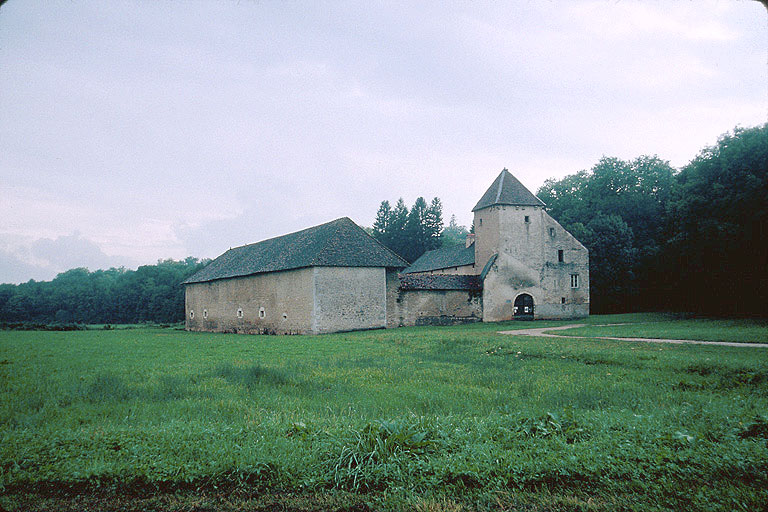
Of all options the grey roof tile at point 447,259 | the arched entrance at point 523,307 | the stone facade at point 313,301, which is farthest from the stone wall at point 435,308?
the grey roof tile at point 447,259

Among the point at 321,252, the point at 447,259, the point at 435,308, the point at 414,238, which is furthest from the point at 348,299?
the point at 414,238

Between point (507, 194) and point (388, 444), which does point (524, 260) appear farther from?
point (388, 444)

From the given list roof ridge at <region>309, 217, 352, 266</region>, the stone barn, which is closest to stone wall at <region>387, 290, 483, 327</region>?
the stone barn

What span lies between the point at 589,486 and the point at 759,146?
32611 millimetres

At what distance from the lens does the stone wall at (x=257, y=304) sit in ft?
101

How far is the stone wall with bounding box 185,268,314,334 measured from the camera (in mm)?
30747

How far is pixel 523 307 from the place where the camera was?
37844 millimetres

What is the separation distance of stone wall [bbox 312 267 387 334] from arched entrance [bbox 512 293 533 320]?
11.5m

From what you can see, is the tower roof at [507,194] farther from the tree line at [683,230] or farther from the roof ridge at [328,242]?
the roof ridge at [328,242]

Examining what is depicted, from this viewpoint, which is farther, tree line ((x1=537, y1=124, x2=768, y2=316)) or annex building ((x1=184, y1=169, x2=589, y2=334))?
annex building ((x1=184, y1=169, x2=589, y2=334))

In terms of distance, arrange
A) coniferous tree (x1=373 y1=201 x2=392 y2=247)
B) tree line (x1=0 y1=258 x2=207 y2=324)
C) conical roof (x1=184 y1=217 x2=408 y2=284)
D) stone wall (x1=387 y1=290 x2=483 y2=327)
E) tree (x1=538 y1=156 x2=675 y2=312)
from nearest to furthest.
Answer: conical roof (x1=184 y1=217 x2=408 y2=284)
stone wall (x1=387 y1=290 x2=483 y2=327)
tree (x1=538 y1=156 x2=675 y2=312)
tree line (x1=0 y1=258 x2=207 y2=324)
coniferous tree (x1=373 y1=201 x2=392 y2=247)

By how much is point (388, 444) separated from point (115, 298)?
255 feet

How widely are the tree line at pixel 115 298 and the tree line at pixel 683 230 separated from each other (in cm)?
5030

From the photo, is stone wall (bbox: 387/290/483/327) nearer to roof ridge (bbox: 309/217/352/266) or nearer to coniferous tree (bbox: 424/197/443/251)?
roof ridge (bbox: 309/217/352/266)
